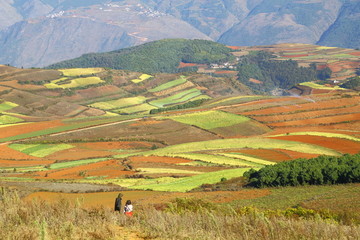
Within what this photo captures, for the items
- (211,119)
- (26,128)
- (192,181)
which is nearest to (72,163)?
(192,181)

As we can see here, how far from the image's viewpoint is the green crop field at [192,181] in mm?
51472

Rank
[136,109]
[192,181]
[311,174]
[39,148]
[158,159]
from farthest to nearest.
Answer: [136,109] < [39,148] < [158,159] < [192,181] < [311,174]

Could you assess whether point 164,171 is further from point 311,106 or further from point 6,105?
point 6,105

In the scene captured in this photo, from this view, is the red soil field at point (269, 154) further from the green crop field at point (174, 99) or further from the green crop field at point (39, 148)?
the green crop field at point (174, 99)

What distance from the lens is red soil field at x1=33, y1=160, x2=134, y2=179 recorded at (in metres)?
63.9

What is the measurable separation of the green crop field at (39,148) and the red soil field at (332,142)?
34792 millimetres

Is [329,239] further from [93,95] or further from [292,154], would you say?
[93,95]

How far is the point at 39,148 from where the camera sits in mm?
90750

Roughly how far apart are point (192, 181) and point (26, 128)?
204ft

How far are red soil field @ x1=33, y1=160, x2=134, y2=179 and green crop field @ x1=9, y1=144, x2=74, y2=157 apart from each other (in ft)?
57.4

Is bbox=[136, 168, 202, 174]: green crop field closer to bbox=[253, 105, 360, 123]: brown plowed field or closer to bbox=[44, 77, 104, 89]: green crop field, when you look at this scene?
bbox=[253, 105, 360, 123]: brown plowed field

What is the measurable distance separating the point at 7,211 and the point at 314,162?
112 ft

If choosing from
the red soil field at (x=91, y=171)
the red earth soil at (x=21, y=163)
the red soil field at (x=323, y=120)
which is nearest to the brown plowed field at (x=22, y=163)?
the red earth soil at (x=21, y=163)

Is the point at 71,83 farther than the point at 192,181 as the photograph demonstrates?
Yes
